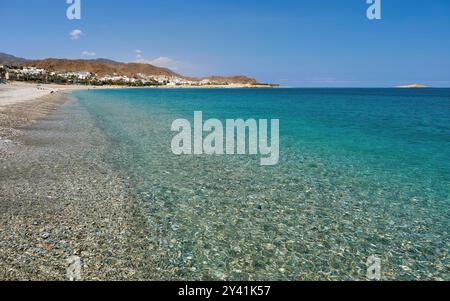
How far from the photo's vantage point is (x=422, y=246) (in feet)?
27.8

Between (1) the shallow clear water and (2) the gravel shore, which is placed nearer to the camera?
(2) the gravel shore

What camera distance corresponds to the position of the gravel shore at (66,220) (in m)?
6.89

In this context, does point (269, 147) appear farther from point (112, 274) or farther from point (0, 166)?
point (112, 274)

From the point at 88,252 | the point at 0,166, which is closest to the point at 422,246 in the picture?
the point at 88,252

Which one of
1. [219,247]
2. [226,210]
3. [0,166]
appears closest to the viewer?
[219,247]

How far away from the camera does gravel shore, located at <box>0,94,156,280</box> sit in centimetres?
689

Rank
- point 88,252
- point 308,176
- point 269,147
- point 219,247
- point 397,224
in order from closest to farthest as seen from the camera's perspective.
→ point 88,252
point 219,247
point 397,224
point 308,176
point 269,147

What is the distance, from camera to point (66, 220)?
8.99m

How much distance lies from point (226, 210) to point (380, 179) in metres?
8.25

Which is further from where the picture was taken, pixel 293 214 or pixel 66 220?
pixel 293 214

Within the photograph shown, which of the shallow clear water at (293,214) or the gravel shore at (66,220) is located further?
the shallow clear water at (293,214)

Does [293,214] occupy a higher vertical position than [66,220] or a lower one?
lower

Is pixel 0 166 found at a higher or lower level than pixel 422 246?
higher
